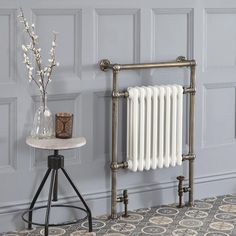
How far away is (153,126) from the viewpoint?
13.6ft

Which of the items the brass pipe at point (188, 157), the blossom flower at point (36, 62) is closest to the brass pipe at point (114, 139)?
the blossom flower at point (36, 62)

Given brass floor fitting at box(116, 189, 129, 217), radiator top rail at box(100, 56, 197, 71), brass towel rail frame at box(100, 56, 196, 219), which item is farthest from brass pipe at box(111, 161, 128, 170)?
radiator top rail at box(100, 56, 197, 71)

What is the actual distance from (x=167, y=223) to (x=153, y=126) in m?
0.57

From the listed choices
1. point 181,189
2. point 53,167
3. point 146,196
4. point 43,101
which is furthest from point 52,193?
point 181,189

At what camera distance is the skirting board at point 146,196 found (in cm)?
394

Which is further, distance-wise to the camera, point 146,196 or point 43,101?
point 146,196

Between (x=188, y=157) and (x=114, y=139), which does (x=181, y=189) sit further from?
(x=114, y=139)

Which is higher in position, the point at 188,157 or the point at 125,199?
the point at 188,157

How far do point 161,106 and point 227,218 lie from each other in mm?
767

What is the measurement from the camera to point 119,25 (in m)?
4.12

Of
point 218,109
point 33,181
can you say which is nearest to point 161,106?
point 218,109

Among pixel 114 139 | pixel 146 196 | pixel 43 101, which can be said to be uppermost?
pixel 43 101

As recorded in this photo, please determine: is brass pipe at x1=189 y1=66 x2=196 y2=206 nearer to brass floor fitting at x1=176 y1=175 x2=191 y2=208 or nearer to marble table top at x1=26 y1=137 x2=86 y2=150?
brass floor fitting at x1=176 y1=175 x2=191 y2=208

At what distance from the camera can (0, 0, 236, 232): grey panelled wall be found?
3883 mm
